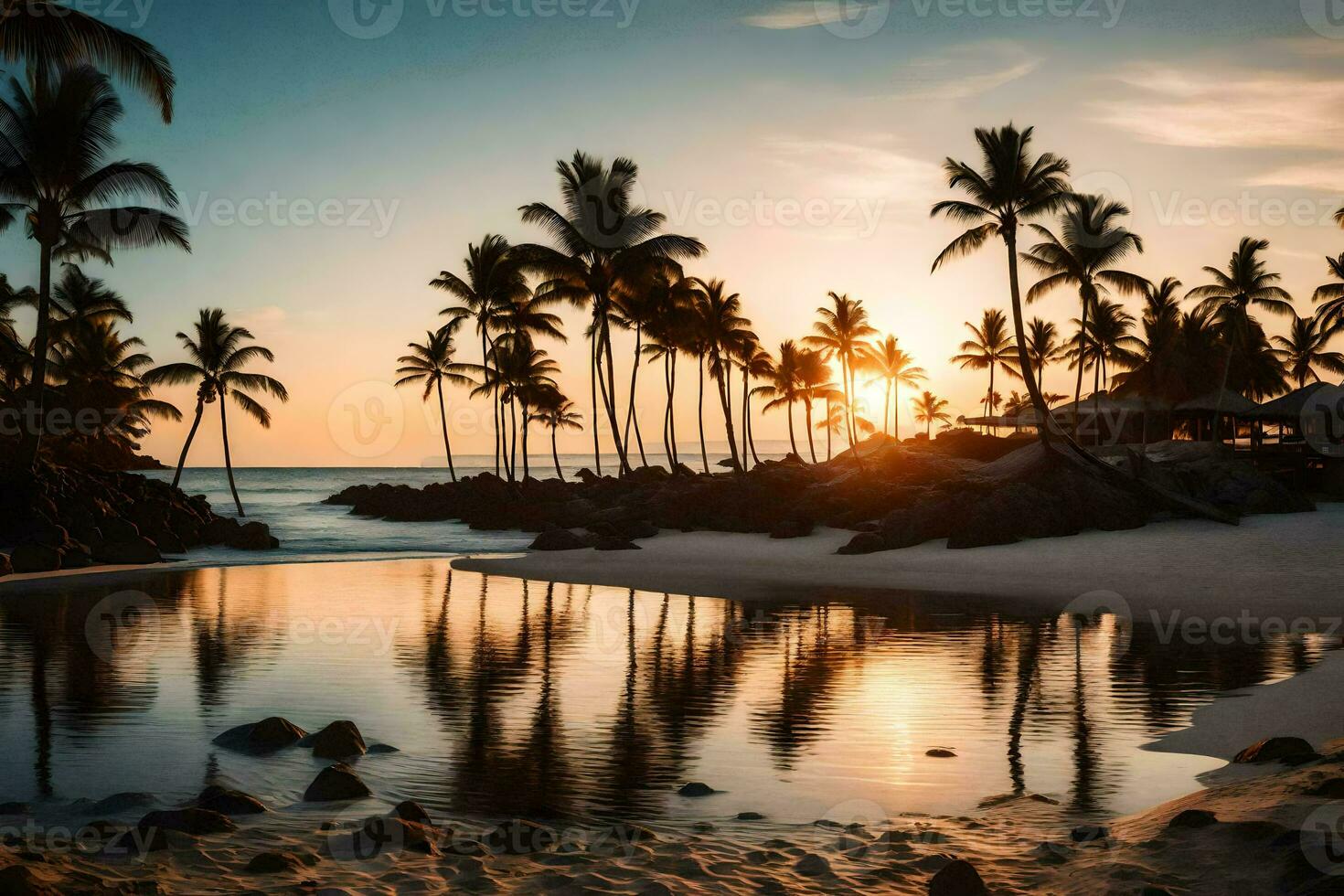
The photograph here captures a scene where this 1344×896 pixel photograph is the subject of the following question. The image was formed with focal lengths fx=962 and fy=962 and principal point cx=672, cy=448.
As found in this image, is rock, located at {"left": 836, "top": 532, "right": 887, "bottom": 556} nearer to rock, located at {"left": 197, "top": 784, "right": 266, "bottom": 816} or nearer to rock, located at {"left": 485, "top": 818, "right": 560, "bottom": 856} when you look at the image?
rock, located at {"left": 485, "top": 818, "right": 560, "bottom": 856}

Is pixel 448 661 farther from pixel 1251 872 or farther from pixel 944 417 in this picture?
pixel 944 417

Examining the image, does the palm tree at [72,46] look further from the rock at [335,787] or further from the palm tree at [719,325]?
the palm tree at [719,325]

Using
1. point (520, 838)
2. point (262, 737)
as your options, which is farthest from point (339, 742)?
point (520, 838)

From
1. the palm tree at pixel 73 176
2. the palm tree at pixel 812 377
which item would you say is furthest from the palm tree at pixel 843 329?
the palm tree at pixel 73 176

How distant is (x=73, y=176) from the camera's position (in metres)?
27.0

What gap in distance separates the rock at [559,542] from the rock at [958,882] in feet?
95.1

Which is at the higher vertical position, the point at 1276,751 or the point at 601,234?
the point at 601,234

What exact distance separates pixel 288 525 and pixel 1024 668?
49390 millimetres

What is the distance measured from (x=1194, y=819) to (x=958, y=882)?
1.99 meters

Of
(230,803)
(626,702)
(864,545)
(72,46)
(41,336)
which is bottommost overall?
(626,702)

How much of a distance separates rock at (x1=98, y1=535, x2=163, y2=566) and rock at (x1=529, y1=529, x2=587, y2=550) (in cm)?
1214

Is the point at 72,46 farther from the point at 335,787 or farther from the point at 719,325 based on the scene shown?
the point at 719,325

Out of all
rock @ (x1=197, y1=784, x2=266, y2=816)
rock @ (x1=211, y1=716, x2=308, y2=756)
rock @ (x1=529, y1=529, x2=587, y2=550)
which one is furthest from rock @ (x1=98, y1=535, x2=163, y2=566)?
rock @ (x1=197, y1=784, x2=266, y2=816)

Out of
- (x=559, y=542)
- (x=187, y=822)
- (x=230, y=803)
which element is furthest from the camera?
(x=559, y=542)
